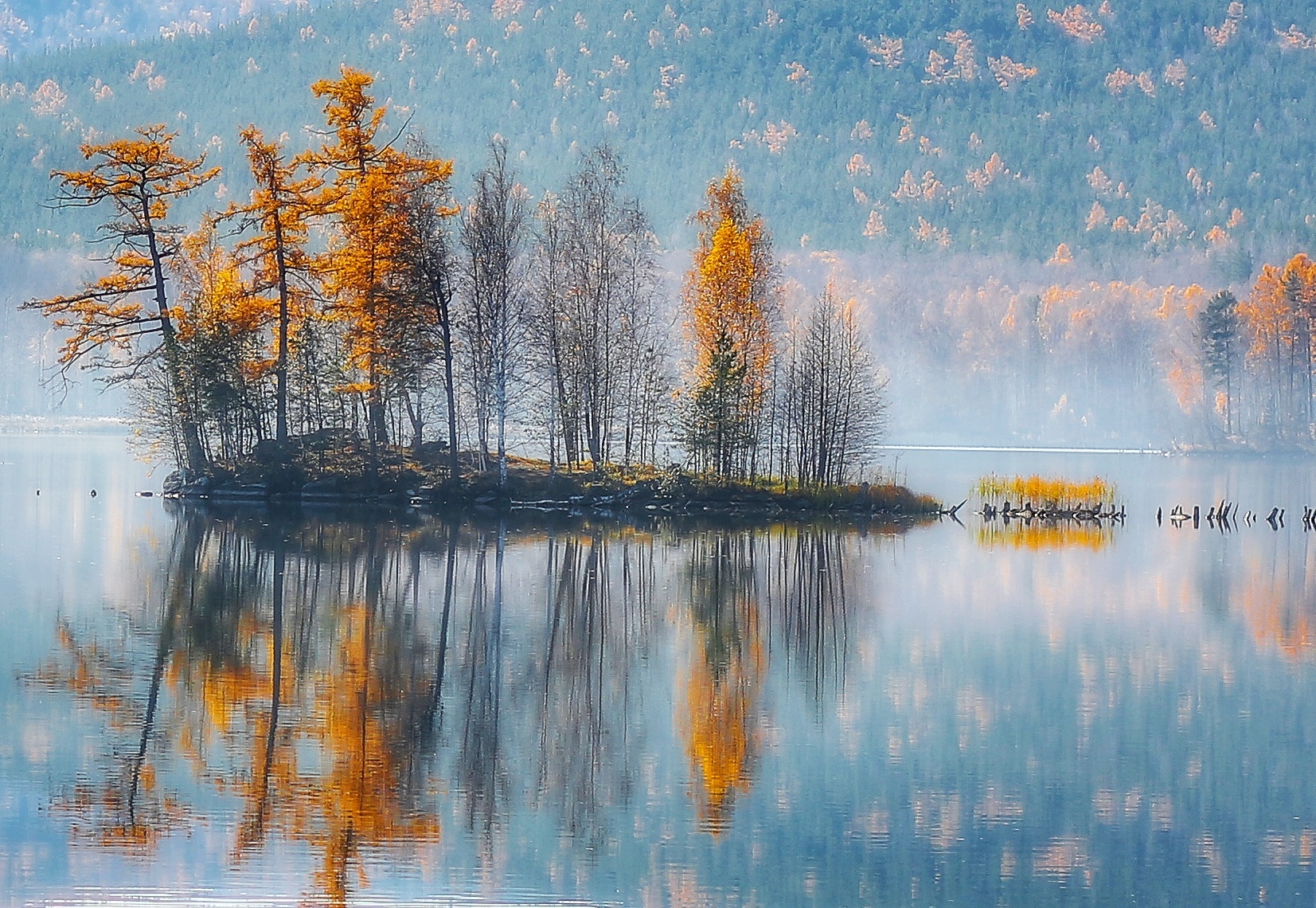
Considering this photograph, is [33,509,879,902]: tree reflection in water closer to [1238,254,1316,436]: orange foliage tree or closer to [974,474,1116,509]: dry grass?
[974,474,1116,509]: dry grass

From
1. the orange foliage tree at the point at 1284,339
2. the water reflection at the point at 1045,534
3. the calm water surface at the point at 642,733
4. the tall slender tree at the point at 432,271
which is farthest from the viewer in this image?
the orange foliage tree at the point at 1284,339

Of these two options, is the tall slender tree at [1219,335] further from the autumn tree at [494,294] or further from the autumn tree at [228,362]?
the autumn tree at [228,362]

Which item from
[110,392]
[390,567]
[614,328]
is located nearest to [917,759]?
Result: [390,567]

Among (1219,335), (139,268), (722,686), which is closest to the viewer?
(722,686)

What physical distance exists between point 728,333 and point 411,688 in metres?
39.6

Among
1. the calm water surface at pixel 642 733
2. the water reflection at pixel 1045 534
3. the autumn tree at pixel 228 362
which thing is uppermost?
the autumn tree at pixel 228 362

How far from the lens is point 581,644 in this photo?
90.4ft

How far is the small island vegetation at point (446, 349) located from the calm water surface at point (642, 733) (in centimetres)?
1919

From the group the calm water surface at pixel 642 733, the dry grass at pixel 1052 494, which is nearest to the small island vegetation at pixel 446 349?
the dry grass at pixel 1052 494

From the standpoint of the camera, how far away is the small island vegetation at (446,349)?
59.0 metres

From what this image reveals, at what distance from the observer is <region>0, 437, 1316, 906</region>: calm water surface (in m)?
15.6

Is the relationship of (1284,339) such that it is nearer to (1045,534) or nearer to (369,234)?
(1045,534)

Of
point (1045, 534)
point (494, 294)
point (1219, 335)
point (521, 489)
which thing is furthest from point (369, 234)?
point (1219, 335)

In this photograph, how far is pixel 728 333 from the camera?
201ft
